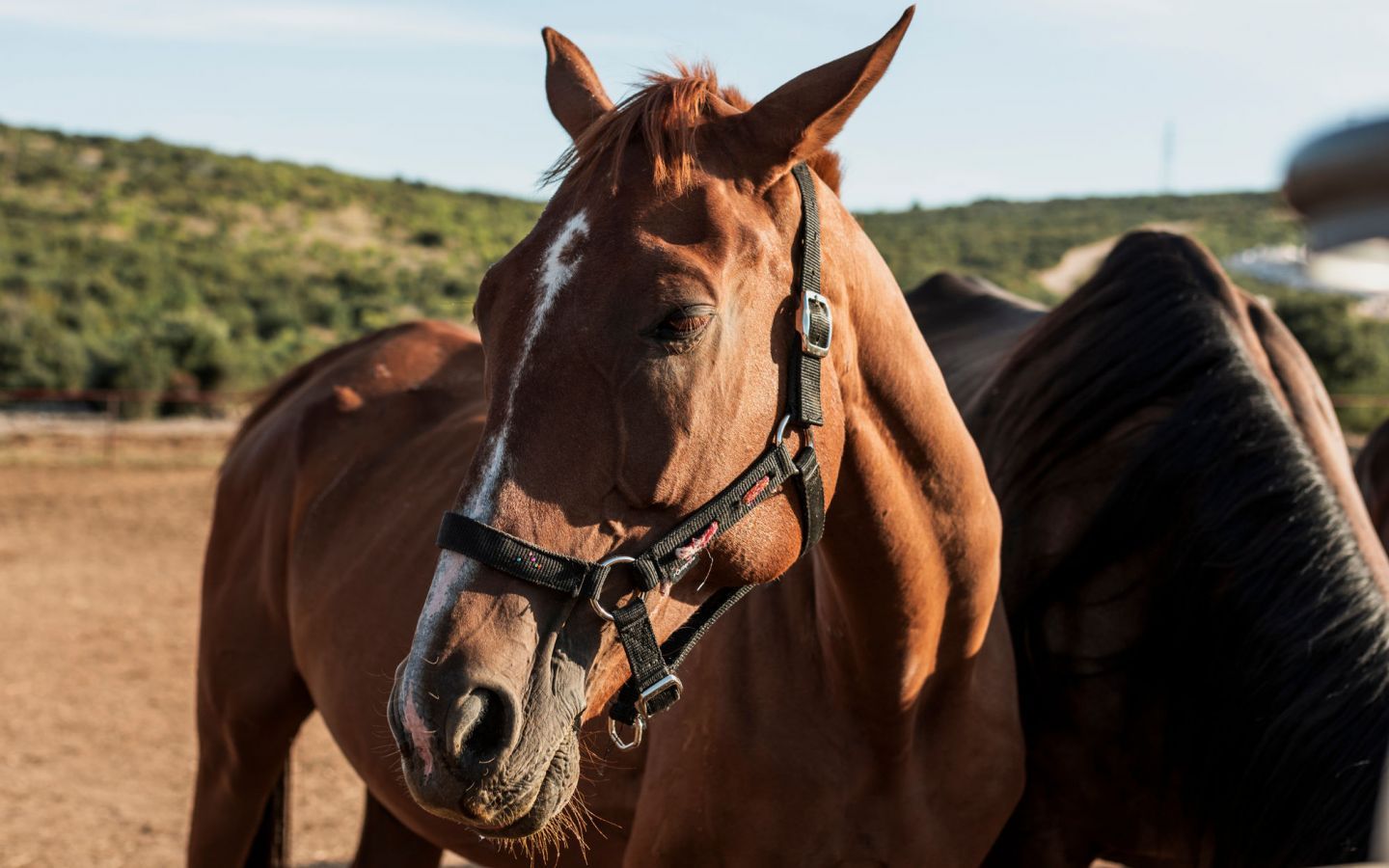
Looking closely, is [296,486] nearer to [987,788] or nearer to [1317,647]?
[987,788]

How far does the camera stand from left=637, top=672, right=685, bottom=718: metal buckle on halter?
166cm

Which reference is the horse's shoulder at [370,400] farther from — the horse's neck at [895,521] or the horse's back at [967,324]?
the horse's neck at [895,521]

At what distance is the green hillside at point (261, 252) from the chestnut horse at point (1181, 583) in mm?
14039

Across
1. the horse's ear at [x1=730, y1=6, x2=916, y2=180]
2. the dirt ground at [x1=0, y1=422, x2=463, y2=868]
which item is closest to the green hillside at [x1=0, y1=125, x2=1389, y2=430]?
the dirt ground at [x1=0, y1=422, x2=463, y2=868]

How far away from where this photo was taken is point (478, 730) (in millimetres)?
1471

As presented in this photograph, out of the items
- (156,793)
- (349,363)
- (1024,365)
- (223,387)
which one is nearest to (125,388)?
(223,387)

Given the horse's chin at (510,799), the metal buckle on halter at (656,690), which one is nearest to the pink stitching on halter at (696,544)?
the metal buckle on halter at (656,690)

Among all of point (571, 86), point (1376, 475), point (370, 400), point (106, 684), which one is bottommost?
point (106, 684)

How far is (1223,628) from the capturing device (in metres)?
2.48

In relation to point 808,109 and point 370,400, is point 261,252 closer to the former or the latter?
point 370,400

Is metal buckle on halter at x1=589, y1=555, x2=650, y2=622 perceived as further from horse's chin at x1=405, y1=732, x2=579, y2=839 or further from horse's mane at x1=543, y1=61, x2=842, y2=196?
horse's mane at x1=543, y1=61, x2=842, y2=196

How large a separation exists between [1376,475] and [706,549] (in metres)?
5.81

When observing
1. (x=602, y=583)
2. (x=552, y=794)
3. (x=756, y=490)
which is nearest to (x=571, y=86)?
(x=756, y=490)

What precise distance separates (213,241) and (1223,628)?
37184mm
